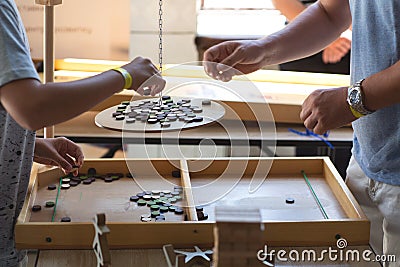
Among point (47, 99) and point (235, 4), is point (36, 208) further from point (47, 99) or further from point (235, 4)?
point (235, 4)

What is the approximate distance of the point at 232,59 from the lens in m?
1.38

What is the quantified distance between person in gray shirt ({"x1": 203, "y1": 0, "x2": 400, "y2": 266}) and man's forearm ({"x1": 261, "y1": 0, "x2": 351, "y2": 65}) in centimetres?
6

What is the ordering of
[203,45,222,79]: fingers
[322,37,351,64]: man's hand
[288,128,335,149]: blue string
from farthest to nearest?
[322,37,351,64]: man's hand → [288,128,335,149]: blue string → [203,45,222,79]: fingers

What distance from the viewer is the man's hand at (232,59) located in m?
1.29

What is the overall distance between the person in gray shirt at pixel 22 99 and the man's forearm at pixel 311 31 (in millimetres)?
419

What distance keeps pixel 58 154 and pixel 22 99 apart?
36 centimetres

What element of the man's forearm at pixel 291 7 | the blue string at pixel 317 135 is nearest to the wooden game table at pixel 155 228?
the blue string at pixel 317 135

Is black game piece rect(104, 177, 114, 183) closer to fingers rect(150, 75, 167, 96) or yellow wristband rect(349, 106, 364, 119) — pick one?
fingers rect(150, 75, 167, 96)

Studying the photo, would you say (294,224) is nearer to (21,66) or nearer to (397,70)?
(397,70)

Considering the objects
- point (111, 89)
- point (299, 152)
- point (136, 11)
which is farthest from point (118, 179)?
point (136, 11)

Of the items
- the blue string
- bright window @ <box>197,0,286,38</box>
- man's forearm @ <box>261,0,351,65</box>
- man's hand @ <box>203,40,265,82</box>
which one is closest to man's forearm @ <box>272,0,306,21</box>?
the blue string

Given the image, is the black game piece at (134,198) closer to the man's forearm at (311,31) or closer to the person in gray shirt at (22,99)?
the person in gray shirt at (22,99)

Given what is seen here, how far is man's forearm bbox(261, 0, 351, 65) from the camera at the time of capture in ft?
4.84

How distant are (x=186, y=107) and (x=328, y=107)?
261 millimetres
